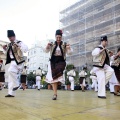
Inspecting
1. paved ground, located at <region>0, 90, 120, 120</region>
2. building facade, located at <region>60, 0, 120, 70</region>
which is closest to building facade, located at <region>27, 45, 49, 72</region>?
building facade, located at <region>60, 0, 120, 70</region>

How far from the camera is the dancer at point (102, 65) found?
6.21 meters

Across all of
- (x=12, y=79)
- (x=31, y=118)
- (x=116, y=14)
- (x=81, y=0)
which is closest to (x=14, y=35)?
(x=12, y=79)

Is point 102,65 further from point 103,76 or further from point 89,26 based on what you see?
point 89,26

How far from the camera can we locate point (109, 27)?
36875 mm

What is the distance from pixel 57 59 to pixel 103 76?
1549 millimetres

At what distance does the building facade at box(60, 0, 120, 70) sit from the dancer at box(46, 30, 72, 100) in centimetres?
2891

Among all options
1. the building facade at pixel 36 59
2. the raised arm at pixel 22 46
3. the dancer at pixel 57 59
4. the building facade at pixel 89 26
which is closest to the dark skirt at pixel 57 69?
the dancer at pixel 57 59

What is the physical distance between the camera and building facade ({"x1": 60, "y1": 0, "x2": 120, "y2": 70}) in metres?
35.5

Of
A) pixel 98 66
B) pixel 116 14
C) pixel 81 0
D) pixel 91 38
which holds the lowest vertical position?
Result: pixel 98 66

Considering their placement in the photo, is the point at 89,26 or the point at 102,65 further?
the point at 89,26

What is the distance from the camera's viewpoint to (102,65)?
623 centimetres

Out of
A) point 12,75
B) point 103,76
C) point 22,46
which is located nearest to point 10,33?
point 22,46

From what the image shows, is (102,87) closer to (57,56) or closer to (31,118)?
(57,56)

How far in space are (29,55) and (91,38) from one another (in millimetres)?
39601
